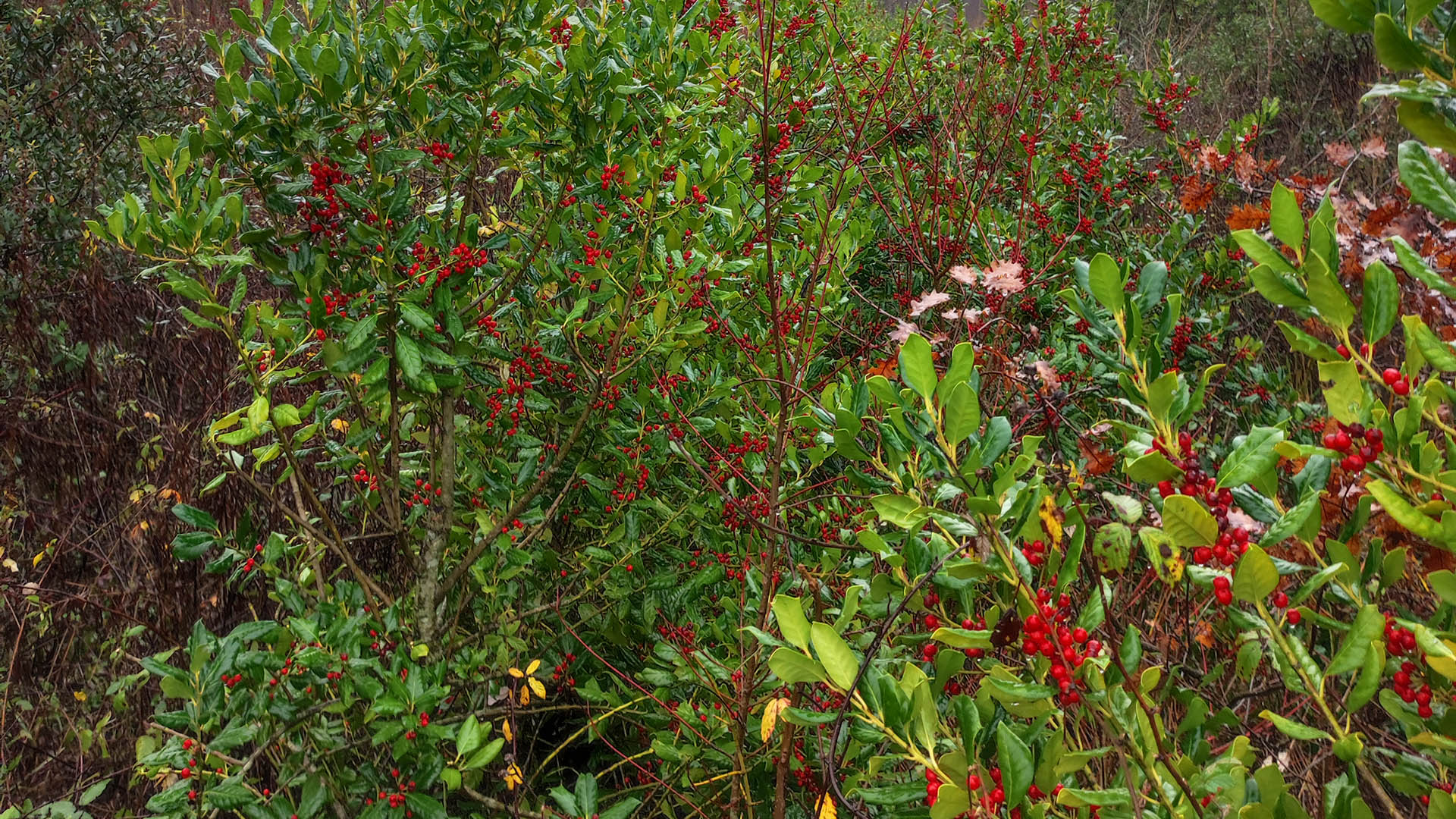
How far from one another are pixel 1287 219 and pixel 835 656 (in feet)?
2.14

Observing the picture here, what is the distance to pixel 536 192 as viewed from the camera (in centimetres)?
263

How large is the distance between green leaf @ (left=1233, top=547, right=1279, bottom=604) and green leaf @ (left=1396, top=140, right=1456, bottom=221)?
1.18 ft

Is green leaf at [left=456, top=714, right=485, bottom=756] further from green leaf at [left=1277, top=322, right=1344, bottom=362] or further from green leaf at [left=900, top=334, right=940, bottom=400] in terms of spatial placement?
green leaf at [left=1277, top=322, right=1344, bottom=362]

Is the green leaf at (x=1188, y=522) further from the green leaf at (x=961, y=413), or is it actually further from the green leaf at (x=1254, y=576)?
the green leaf at (x=961, y=413)

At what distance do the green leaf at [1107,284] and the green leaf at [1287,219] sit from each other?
0.15m

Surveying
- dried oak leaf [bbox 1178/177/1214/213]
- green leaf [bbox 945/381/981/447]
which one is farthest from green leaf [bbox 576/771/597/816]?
dried oak leaf [bbox 1178/177/1214/213]

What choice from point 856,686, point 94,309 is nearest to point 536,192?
point 856,686

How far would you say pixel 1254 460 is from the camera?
0.90 m

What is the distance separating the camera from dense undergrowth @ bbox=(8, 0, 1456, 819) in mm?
935

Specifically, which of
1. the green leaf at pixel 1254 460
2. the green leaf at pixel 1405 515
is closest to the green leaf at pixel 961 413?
the green leaf at pixel 1254 460

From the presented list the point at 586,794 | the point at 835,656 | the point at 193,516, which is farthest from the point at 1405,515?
the point at 193,516

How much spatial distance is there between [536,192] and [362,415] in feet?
2.82

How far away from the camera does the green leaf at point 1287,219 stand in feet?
2.85

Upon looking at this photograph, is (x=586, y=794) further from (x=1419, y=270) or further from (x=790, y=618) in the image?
(x=1419, y=270)
